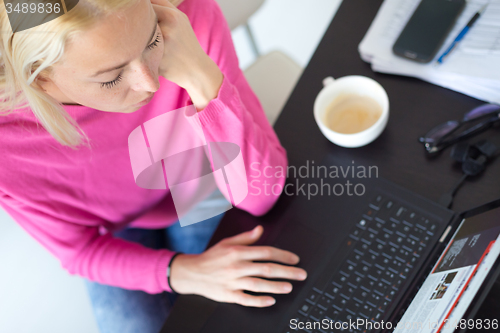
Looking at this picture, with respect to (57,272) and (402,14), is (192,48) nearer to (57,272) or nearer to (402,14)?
(402,14)

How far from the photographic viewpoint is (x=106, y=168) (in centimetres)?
81

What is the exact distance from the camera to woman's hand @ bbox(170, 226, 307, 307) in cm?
69

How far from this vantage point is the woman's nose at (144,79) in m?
0.55

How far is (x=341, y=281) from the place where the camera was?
0.66m

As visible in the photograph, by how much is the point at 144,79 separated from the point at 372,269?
455 millimetres

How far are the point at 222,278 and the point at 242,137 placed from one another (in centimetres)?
26

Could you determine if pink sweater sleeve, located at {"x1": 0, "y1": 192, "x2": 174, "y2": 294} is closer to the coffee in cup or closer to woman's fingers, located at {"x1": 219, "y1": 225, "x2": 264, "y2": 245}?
woman's fingers, located at {"x1": 219, "y1": 225, "x2": 264, "y2": 245}

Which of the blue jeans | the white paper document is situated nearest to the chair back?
the white paper document

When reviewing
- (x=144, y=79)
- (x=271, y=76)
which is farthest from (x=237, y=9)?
(x=144, y=79)

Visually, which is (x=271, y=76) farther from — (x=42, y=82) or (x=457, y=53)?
(x=42, y=82)

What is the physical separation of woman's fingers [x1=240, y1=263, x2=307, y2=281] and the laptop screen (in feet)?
0.56

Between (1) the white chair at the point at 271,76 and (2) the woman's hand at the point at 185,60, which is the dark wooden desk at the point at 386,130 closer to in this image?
(2) the woman's hand at the point at 185,60

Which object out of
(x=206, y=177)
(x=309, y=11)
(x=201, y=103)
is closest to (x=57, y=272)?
(x=206, y=177)

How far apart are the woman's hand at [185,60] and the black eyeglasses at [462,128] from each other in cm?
39
